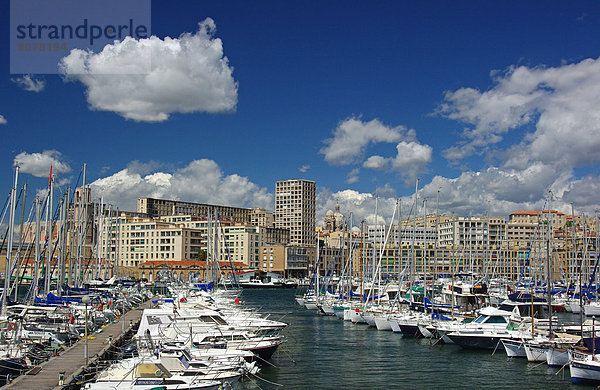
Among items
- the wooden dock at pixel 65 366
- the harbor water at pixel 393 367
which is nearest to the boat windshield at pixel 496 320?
the harbor water at pixel 393 367

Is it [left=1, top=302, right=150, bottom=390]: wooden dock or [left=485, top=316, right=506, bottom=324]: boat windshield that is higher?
[left=485, top=316, right=506, bottom=324]: boat windshield

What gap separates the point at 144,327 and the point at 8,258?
17426mm

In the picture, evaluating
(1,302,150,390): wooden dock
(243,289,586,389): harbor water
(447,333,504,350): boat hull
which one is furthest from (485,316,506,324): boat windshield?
(1,302,150,390): wooden dock

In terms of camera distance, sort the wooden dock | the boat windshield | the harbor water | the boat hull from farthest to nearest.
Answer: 1. the boat windshield
2. the boat hull
3. the harbor water
4. the wooden dock

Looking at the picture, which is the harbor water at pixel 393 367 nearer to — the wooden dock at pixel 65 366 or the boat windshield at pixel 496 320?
the boat windshield at pixel 496 320

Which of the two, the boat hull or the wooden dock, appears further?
the boat hull

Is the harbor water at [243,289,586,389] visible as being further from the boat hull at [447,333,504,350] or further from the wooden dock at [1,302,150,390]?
the wooden dock at [1,302,150,390]

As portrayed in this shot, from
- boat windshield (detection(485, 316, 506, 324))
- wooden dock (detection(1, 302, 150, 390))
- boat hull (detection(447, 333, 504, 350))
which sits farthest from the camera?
boat windshield (detection(485, 316, 506, 324))

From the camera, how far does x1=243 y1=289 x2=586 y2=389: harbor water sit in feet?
128

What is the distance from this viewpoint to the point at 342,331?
6631cm

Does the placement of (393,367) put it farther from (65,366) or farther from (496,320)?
(65,366)

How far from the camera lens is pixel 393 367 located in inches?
1767

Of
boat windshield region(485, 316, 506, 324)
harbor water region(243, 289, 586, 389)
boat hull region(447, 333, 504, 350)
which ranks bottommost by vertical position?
harbor water region(243, 289, 586, 389)

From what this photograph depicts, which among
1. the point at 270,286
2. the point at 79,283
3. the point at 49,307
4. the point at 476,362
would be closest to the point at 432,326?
the point at 476,362
